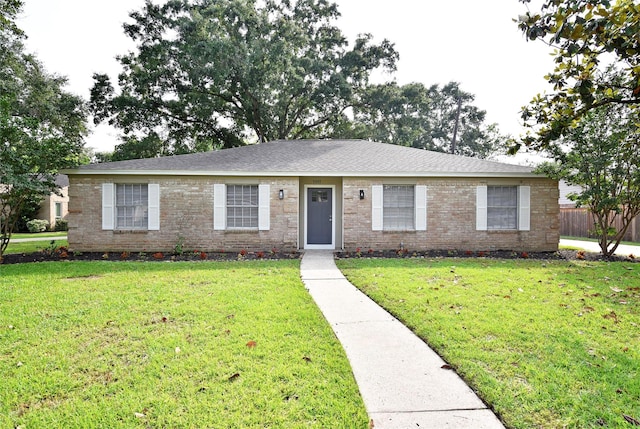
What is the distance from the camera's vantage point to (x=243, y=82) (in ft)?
58.7

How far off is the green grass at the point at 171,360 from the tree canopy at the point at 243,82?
14680mm

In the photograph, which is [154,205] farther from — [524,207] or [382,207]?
[524,207]

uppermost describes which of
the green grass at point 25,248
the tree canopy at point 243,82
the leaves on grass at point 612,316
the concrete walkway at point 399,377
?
the tree canopy at point 243,82

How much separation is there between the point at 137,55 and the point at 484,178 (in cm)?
1997

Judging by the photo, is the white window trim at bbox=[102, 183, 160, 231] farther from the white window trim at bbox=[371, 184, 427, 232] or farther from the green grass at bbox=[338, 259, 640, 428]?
the white window trim at bbox=[371, 184, 427, 232]

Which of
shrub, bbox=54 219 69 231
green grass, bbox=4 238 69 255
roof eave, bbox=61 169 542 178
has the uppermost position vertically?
roof eave, bbox=61 169 542 178

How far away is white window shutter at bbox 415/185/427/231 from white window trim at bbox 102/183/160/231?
323 inches

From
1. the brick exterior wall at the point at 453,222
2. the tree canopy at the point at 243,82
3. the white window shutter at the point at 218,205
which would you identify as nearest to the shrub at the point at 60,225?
the tree canopy at the point at 243,82

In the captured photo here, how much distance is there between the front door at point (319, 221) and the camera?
37.4 feet

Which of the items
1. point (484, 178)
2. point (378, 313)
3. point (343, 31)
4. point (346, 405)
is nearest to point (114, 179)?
point (378, 313)

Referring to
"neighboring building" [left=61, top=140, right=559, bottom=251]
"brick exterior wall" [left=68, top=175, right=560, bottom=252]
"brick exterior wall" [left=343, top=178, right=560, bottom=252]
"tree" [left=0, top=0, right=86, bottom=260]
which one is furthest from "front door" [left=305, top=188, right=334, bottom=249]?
"tree" [left=0, top=0, right=86, bottom=260]

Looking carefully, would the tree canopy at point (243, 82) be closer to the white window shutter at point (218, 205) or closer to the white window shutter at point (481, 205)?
the white window shutter at point (218, 205)

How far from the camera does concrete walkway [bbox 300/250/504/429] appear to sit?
94.7 inches

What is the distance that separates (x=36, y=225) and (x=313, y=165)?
20.2 meters
